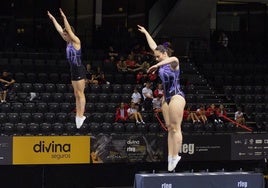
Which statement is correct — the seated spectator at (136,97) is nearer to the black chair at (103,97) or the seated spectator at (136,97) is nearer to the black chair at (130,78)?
the black chair at (103,97)

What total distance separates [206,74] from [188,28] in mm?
2861

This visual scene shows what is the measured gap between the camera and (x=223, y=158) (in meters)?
22.3

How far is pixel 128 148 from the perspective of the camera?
70.1 ft

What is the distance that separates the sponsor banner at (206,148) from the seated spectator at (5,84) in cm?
605

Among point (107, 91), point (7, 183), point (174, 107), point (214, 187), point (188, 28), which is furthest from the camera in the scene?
point (188, 28)

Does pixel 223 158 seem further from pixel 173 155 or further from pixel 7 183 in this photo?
pixel 173 155

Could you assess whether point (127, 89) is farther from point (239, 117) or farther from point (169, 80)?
point (169, 80)

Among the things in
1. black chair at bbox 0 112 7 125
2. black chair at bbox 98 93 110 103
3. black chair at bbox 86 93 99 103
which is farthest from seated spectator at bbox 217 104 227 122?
black chair at bbox 0 112 7 125

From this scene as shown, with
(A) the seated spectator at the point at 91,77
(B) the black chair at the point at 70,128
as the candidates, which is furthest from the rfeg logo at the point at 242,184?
(A) the seated spectator at the point at 91,77

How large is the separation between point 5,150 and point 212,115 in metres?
7.24

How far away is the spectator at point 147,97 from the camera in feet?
73.8

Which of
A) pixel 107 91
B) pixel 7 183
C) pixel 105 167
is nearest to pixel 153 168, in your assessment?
pixel 105 167

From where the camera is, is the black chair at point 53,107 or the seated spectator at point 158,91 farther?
the black chair at point 53,107

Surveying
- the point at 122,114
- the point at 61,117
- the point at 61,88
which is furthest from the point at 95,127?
the point at 61,88
